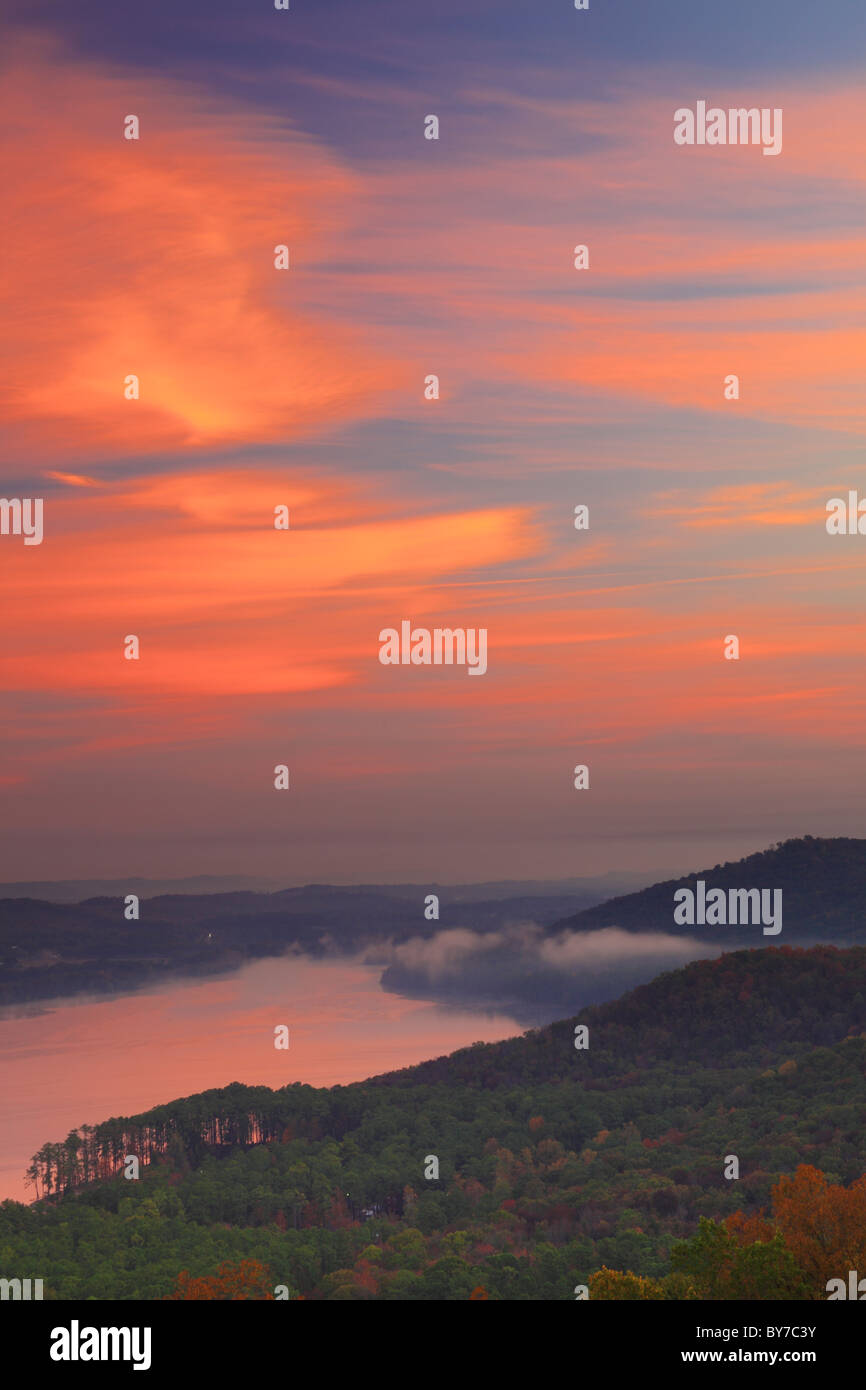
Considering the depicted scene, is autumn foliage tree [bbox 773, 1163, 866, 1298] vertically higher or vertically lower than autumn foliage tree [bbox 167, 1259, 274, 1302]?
higher

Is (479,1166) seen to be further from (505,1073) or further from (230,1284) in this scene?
(230,1284)

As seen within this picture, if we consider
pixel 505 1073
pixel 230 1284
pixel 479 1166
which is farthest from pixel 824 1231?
pixel 505 1073

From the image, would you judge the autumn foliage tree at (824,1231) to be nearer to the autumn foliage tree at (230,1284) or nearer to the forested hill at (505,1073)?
the autumn foliage tree at (230,1284)

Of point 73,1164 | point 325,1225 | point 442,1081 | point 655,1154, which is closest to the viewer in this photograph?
point 325,1225

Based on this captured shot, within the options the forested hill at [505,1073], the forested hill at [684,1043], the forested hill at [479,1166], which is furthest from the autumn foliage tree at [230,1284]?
the forested hill at [684,1043]

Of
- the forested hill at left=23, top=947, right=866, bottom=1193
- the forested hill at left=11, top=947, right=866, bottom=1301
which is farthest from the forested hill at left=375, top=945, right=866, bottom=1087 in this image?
the forested hill at left=11, top=947, right=866, bottom=1301

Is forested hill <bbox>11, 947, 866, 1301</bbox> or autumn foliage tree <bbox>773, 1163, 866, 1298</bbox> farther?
forested hill <bbox>11, 947, 866, 1301</bbox>

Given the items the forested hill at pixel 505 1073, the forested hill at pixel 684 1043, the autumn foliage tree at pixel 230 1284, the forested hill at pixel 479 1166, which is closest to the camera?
the autumn foliage tree at pixel 230 1284

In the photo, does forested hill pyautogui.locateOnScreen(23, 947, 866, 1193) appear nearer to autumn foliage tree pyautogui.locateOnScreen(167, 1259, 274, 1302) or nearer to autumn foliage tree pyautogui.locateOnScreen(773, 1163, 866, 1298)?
autumn foliage tree pyautogui.locateOnScreen(167, 1259, 274, 1302)

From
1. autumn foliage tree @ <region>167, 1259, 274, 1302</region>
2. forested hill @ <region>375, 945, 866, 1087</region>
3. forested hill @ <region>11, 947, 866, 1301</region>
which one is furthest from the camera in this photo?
forested hill @ <region>375, 945, 866, 1087</region>

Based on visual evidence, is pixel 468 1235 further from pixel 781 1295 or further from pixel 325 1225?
pixel 781 1295
